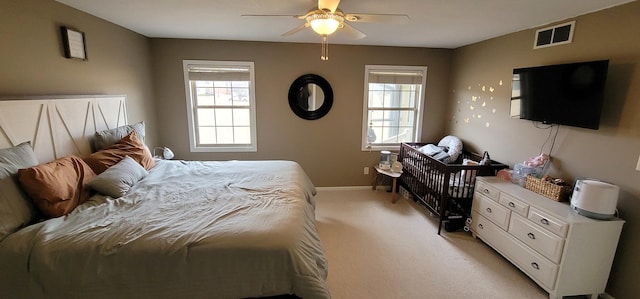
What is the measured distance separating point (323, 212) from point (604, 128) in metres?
2.82

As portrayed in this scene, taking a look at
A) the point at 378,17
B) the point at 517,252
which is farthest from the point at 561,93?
the point at 378,17

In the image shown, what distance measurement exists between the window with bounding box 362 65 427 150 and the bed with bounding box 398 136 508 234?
2.19ft

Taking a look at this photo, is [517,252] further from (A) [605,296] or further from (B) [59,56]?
(B) [59,56]

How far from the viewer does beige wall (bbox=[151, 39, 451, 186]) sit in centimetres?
386

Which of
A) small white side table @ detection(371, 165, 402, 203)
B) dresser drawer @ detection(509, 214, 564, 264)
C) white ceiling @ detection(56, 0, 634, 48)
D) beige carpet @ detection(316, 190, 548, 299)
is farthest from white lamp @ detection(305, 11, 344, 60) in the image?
small white side table @ detection(371, 165, 402, 203)

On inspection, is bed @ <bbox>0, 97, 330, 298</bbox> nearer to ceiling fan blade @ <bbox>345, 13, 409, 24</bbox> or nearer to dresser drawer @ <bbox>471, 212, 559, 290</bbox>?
ceiling fan blade @ <bbox>345, 13, 409, 24</bbox>

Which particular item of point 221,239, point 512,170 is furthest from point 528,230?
point 221,239

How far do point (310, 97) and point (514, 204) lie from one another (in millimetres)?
2841

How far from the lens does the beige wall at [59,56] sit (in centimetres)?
191

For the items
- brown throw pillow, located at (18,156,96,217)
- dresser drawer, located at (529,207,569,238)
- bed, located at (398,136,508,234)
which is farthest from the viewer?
bed, located at (398,136,508,234)

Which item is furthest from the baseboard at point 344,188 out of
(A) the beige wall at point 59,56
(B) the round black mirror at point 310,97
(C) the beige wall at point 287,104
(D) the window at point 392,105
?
(A) the beige wall at point 59,56

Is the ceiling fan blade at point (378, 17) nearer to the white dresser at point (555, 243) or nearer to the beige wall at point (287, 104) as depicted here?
the white dresser at point (555, 243)

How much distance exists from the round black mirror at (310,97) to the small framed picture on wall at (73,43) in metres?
2.33

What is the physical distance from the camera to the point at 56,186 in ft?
5.73
